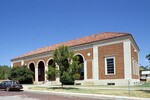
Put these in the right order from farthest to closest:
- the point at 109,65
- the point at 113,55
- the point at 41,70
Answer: the point at 41,70, the point at 109,65, the point at 113,55

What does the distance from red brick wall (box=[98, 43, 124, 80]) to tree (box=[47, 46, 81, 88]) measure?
9020 mm

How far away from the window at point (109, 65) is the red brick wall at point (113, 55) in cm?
49

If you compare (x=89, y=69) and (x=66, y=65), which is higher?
(x=66, y=65)

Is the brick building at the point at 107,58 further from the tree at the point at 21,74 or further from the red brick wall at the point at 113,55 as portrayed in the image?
the tree at the point at 21,74

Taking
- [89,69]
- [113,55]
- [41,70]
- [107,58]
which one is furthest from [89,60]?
[41,70]

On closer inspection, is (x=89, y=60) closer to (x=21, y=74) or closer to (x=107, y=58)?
(x=107, y=58)

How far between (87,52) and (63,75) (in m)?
13.2

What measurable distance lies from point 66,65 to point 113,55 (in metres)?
10.2

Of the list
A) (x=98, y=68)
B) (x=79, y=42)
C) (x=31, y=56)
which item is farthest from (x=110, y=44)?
(x=31, y=56)

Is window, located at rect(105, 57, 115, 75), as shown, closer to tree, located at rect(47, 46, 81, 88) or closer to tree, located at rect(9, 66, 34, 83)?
tree, located at rect(47, 46, 81, 88)

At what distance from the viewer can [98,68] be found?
42375mm

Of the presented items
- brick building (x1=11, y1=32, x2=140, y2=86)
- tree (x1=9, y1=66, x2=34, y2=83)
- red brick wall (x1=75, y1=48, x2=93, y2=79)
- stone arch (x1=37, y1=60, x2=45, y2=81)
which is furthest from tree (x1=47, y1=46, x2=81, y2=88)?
stone arch (x1=37, y1=60, x2=45, y2=81)

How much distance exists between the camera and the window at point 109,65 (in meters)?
40.5

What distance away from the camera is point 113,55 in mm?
40406
